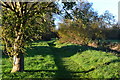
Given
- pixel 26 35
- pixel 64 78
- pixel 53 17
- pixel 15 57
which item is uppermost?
pixel 53 17

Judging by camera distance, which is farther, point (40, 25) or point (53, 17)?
point (53, 17)

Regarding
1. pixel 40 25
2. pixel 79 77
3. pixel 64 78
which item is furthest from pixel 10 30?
pixel 79 77

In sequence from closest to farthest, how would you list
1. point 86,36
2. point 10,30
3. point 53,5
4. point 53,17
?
point 10,30
point 53,5
point 53,17
point 86,36

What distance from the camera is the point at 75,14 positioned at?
12.6 m

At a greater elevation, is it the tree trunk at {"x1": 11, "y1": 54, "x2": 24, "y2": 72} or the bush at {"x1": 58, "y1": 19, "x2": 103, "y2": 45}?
the bush at {"x1": 58, "y1": 19, "x2": 103, "y2": 45}

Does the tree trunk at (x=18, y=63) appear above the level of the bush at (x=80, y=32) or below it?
below

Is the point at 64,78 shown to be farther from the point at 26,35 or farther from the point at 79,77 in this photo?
the point at 26,35

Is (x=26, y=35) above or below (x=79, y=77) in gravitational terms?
above

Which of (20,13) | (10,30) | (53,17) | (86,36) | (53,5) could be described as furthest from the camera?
(86,36)

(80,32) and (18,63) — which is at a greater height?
(80,32)

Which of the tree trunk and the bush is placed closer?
the tree trunk

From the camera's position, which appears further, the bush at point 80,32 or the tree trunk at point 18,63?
the bush at point 80,32

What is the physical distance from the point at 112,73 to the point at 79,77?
1.97 meters

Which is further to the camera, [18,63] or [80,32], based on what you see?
[80,32]
